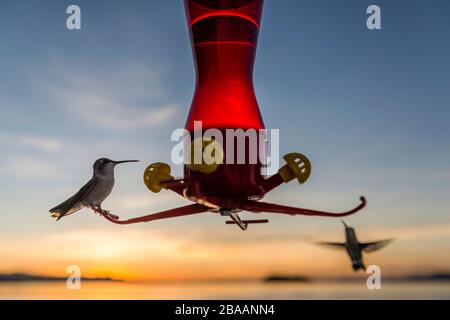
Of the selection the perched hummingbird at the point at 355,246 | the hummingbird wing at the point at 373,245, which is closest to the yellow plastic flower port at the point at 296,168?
the perched hummingbird at the point at 355,246

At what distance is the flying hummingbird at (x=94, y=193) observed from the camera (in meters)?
2.28

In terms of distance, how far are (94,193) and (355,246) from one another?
1.19 metres

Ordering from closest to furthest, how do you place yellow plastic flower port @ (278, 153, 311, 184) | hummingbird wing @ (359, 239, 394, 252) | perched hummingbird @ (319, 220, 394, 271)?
yellow plastic flower port @ (278, 153, 311, 184)
perched hummingbird @ (319, 220, 394, 271)
hummingbird wing @ (359, 239, 394, 252)

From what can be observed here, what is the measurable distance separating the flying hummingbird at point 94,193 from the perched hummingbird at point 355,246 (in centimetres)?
99

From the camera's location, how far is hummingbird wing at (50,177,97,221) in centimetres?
226

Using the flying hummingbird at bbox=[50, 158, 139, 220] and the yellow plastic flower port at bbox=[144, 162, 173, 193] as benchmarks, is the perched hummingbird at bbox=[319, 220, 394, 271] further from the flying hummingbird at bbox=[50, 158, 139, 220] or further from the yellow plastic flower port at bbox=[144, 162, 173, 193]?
the flying hummingbird at bbox=[50, 158, 139, 220]

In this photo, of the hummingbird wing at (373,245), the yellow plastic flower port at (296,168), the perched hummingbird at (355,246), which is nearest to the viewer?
the yellow plastic flower port at (296,168)

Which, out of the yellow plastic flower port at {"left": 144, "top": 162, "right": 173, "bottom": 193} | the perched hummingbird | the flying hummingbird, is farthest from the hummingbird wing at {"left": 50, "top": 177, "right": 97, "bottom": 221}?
the perched hummingbird

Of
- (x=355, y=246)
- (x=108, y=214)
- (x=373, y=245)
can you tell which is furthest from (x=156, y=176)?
(x=373, y=245)

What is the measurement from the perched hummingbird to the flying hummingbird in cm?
99

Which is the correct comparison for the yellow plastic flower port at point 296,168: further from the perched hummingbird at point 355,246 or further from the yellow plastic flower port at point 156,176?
the yellow plastic flower port at point 156,176
